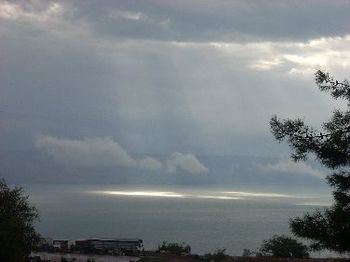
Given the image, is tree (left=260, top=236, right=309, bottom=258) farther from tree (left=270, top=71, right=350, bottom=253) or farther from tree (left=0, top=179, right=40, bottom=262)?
tree (left=270, top=71, right=350, bottom=253)

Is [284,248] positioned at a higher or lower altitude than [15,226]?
lower

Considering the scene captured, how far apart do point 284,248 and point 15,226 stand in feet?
59.8

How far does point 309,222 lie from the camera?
1224 centimetres

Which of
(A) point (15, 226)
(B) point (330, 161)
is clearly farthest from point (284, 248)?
(B) point (330, 161)

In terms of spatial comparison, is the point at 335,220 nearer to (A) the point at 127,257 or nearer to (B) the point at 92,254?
(A) the point at 127,257

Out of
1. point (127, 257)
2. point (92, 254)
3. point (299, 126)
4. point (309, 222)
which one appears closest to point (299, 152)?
point (299, 126)

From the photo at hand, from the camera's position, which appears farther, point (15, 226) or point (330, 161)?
point (15, 226)

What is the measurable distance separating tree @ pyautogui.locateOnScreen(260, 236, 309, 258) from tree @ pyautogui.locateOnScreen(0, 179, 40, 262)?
14.6 meters

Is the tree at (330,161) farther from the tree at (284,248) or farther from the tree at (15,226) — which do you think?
the tree at (284,248)

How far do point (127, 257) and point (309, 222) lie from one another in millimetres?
25519

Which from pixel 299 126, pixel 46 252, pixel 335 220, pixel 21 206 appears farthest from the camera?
pixel 46 252

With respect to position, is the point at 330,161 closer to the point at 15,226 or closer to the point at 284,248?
the point at 15,226

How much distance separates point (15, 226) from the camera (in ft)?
82.8

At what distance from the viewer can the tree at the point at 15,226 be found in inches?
962
